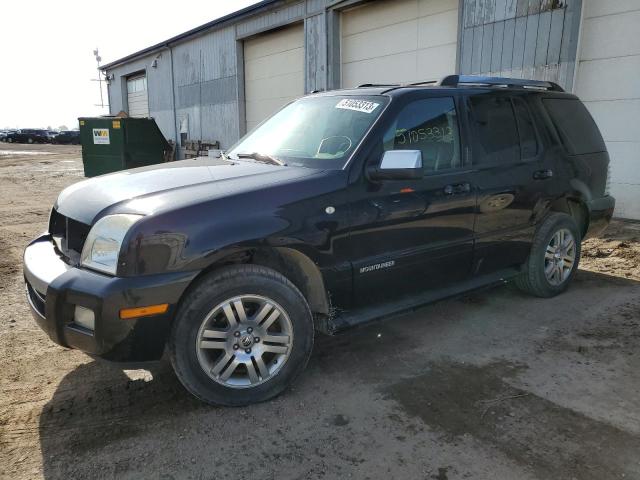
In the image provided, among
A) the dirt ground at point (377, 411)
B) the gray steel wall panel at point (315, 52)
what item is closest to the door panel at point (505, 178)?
the dirt ground at point (377, 411)

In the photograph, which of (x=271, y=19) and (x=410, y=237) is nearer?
(x=410, y=237)

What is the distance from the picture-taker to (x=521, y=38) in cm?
812

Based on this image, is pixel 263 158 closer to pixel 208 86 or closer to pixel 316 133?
pixel 316 133

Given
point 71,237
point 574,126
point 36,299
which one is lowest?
point 36,299

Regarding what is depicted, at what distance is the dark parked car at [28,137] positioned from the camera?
45156 millimetres

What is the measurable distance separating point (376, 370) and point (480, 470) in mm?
1070

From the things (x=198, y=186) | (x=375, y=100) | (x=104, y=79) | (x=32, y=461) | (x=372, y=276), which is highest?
(x=104, y=79)

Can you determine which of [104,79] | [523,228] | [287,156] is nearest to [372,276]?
[287,156]

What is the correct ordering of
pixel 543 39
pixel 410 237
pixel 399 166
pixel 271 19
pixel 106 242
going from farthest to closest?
pixel 271 19
pixel 543 39
pixel 410 237
pixel 399 166
pixel 106 242

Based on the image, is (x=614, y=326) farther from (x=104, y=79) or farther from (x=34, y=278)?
(x=104, y=79)

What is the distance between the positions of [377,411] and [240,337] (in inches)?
35.0

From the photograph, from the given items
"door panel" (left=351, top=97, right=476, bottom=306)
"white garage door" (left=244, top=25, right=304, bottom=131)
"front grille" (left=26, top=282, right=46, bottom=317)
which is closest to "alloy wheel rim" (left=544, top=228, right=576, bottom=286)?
"door panel" (left=351, top=97, right=476, bottom=306)

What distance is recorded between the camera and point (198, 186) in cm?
289

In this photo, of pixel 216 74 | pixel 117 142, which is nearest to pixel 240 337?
pixel 117 142
